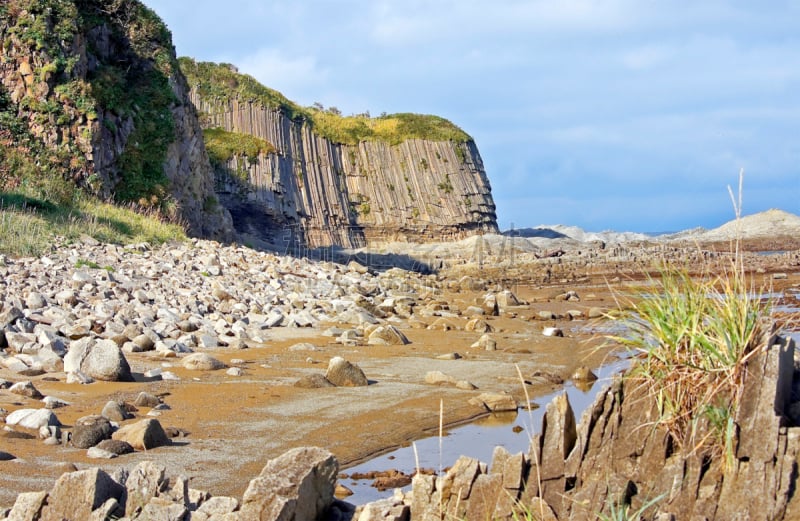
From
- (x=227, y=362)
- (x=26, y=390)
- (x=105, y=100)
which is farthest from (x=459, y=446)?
(x=105, y=100)

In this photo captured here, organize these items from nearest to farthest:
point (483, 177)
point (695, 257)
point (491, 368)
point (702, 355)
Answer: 1. point (702, 355)
2. point (491, 368)
3. point (695, 257)
4. point (483, 177)

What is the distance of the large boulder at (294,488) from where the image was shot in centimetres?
397

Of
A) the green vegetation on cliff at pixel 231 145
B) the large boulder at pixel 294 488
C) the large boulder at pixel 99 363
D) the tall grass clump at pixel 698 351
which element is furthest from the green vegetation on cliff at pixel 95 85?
the green vegetation on cliff at pixel 231 145

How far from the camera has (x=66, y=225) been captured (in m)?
15.8

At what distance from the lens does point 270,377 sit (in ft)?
28.3

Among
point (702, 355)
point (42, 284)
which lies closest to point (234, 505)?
point (702, 355)

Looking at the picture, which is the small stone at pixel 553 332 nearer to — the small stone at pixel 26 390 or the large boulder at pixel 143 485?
the small stone at pixel 26 390

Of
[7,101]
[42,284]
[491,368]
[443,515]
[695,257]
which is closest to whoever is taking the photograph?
[443,515]

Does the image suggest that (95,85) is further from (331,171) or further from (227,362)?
(331,171)

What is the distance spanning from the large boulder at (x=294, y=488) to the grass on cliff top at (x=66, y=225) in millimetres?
10121

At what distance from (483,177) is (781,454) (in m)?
56.8

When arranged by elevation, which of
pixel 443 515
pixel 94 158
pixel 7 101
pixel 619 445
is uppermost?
pixel 7 101

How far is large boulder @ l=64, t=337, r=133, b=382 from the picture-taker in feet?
24.7

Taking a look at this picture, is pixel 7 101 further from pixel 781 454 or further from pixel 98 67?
pixel 781 454
